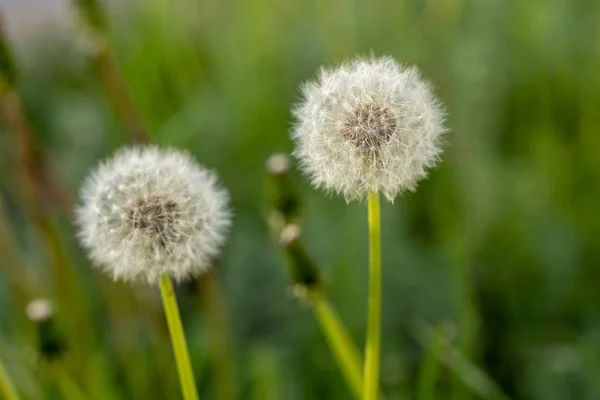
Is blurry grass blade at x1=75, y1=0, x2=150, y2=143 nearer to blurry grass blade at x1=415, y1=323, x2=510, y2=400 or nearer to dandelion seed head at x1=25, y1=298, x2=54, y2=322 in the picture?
dandelion seed head at x1=25, y1=298, x2=54, y2=322

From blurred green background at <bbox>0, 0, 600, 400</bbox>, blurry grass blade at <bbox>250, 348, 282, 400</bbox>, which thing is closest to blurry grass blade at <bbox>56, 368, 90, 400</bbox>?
blurred green background at <bbox>0, 0, 600, 400</bbox>

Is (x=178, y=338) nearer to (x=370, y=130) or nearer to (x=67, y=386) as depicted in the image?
(x=370, y=130)

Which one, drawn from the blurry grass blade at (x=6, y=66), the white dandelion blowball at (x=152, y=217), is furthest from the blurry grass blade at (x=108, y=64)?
the white dandelion blowball at (x=152, y=217)

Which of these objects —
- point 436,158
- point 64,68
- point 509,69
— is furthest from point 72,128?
point 436,158

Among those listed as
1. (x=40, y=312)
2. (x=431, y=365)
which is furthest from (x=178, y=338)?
(x=431, y=365)

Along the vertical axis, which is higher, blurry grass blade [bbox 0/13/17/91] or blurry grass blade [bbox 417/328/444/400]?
blurry grass blade [bbox 0/13/17/91]

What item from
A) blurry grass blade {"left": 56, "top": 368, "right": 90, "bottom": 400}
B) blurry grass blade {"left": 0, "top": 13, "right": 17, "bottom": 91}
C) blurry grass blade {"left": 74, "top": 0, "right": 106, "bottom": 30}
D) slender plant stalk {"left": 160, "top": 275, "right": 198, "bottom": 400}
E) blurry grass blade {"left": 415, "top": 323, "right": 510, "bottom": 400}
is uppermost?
blurry grass blade {"left": 74, "top": 0, "right": 106, "bottom": 30}

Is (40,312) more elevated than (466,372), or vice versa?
(40,312)
